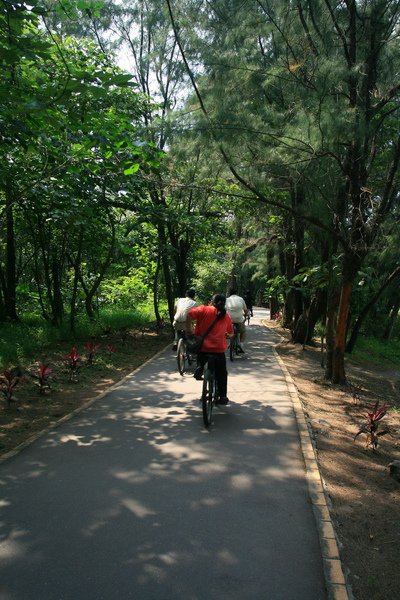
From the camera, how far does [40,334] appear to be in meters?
13.0

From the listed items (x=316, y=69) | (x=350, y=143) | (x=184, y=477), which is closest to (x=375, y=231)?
(x=350, y=143)

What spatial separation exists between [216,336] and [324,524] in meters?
3.30

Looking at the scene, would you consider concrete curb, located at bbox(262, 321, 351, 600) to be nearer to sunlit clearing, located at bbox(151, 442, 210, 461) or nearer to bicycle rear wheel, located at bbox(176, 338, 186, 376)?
sunlit clearing, located at bbox(151, 442, 210, 461)

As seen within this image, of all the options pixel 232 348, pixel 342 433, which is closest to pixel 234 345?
pixel 232 348

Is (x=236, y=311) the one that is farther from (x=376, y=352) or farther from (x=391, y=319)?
(x=391, y=319)

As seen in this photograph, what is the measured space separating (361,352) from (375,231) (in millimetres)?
10993

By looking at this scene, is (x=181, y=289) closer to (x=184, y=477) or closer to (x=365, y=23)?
(x=365, y=23)

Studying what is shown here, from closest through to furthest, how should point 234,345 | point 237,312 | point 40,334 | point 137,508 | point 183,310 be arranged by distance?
point 137,508, point 183,310, point 237,312, point 234,345, point 40,334

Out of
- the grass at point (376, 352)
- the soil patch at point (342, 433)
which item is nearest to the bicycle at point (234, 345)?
the soil patch at point (342, 433)

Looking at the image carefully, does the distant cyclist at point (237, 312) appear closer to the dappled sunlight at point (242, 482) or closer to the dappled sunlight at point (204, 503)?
the dappled sunlight at point (242, 482)

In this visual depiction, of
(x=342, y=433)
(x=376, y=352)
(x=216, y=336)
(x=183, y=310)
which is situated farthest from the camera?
(x=376, y=352)

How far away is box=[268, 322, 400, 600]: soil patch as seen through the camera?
3.43 metres

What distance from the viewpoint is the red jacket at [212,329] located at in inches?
269

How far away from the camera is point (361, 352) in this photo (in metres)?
19.2
